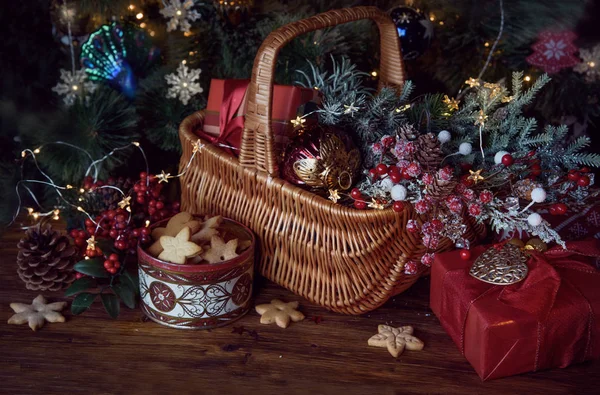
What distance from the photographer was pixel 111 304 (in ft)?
3.94

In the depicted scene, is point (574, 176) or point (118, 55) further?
point (118, 55)

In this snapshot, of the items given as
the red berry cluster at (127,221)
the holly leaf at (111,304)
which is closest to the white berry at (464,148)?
the red berry cluster at (127,221)

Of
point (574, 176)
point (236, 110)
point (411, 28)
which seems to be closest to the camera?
point (574, 176)

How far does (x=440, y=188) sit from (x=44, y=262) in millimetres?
821

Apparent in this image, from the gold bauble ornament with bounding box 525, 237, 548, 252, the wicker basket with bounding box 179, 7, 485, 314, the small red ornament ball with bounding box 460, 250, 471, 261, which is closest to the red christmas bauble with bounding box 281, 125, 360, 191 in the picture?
the wicker basket with bounding box 179, 7, 485, 314

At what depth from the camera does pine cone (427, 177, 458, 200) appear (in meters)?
1.02

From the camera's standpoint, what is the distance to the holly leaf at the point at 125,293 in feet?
3.99

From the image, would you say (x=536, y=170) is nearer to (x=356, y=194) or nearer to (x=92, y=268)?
(x=356, y=194)

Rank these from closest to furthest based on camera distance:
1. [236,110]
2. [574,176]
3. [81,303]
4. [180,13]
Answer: [574,176]
[81,303]
[236,110]
[180,13]

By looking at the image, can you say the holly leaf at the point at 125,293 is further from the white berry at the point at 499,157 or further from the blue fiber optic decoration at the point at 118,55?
the white berry at the point at 499,157

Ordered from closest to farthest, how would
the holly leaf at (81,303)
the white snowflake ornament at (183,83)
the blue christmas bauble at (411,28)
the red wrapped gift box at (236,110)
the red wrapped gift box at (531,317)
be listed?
the red wrapped gift box at (531,317), the holly leaf at (81,303), the red wrapped gift box at (236,110), the blue christmas bauble at (411,28), the white snowflake ornament at (183,83)

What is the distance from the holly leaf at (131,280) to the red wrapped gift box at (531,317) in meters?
0.61

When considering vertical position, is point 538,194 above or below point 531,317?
above

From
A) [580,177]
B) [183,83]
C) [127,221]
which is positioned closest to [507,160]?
[580,177]
